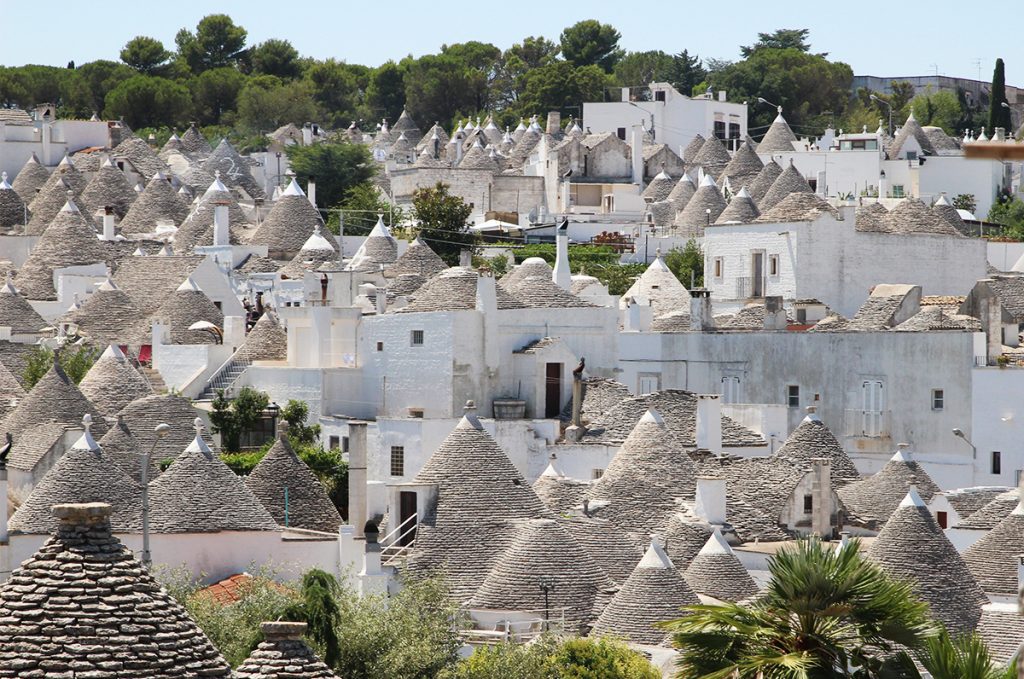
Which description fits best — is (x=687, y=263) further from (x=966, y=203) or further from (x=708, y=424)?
(x=708, y=424)

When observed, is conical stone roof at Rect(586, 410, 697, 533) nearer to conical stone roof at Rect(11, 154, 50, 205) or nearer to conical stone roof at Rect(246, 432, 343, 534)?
conical stone roof at Rect(246, 432, 343, 534)

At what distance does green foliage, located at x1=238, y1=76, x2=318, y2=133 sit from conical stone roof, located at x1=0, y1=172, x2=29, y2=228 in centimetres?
4588

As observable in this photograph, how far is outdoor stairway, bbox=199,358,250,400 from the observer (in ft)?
179

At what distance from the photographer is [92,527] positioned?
15844mm

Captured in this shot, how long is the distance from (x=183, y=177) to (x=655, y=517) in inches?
2027

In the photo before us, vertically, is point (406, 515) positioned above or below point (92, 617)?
below

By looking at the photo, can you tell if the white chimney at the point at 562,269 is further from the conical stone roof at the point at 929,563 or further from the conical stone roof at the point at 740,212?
the conical stone roof at the point at 929,563

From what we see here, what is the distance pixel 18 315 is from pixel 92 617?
46.0 metres

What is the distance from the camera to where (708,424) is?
48.8 metres

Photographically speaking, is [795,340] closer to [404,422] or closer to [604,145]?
[404,422]

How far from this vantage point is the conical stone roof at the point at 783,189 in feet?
227

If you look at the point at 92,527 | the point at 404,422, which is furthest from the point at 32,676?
the point at 404,422

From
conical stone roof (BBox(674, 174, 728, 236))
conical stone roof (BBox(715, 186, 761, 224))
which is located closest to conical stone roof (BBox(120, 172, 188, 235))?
conical stone roof (BBox(674, 174, 728, 236))

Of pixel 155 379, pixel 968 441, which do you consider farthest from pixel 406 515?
pixel 968 441
